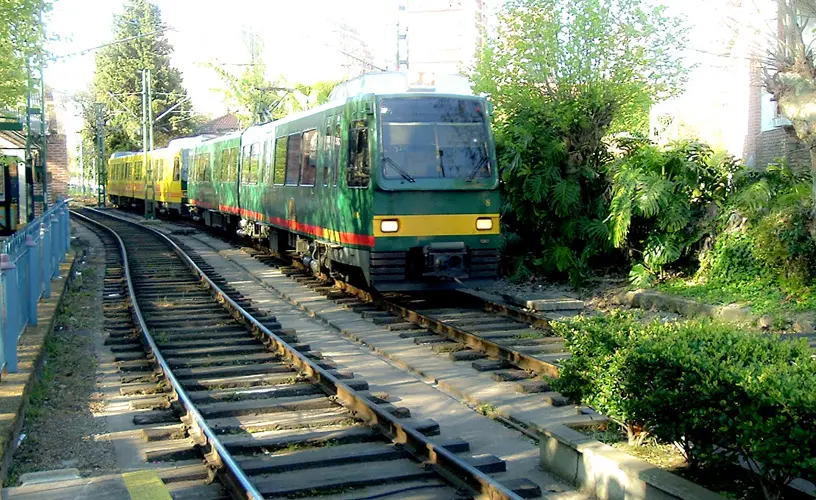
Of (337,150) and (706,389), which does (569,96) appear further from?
(706,389)

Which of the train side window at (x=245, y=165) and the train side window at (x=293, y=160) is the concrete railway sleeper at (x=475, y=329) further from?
the train side window at (x=245, y=165)

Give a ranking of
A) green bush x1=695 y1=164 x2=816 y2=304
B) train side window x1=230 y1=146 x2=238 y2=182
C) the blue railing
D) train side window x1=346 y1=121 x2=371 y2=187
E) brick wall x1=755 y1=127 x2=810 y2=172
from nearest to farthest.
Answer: the blue railing → green bush x1=695 y1=164 x2=816 y2=304 → train side window x1=346 y1=121 x2=371 y2=187 → brick wall x1=755 y1=127 x2=810 y2=172 → train side window x1=230 y1=146 x2=238 y2=182

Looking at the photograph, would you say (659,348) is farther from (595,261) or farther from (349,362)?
(595,261)

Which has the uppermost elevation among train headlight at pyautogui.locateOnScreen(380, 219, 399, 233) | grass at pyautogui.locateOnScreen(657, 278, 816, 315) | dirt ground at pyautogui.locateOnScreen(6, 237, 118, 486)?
train headlight at pyautogui.locateOnScreen(380, 219, 399, 233)

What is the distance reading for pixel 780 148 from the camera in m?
17.2

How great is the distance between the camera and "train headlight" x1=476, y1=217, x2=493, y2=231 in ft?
40.8

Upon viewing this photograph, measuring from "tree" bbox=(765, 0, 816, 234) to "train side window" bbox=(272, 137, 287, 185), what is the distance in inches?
342

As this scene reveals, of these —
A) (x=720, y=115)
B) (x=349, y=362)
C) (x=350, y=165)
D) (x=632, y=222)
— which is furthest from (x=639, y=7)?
(x=349, y=362)

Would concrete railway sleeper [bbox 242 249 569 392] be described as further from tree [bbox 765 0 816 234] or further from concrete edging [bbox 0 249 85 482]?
tree [bbox 765 0 816 234]

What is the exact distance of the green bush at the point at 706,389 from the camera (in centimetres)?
431

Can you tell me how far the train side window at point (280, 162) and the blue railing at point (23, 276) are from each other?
4135 mm

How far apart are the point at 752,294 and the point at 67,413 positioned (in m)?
8.74

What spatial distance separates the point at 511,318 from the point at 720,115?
9.68m

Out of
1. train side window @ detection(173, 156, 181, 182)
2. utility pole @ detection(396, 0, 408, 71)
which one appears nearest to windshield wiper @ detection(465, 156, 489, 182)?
utility pole @ detection(396, 0, 408, 71)
